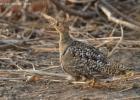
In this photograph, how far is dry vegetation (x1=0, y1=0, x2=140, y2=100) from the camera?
17.5ft

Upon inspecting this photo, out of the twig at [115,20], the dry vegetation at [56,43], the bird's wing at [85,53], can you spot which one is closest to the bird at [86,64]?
the bird's wing at [85,53]

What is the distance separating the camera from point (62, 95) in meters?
5.18

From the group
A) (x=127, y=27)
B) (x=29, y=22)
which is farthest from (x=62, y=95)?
(x=29, y=22)

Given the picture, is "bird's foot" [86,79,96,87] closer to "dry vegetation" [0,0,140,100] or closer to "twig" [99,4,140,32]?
"dry vegetation" [0,0,140,100]

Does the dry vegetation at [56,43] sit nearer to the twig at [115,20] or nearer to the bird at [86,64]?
the twig at [115,20]

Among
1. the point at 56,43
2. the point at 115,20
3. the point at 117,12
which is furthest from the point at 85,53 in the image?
the point at 117,12

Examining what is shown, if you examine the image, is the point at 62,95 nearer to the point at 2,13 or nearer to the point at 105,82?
the point at 105,82

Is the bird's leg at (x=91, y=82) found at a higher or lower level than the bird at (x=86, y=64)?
lower

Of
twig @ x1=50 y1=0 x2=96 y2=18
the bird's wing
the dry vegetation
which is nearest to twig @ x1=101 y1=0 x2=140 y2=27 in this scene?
the dry vegetation

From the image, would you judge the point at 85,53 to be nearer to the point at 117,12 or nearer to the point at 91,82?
the point at 91,82

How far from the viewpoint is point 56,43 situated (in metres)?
7.45

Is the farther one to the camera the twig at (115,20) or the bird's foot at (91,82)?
the twig at (115,20)

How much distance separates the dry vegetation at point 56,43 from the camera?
5.32 metres

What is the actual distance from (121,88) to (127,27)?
2.71 meters
